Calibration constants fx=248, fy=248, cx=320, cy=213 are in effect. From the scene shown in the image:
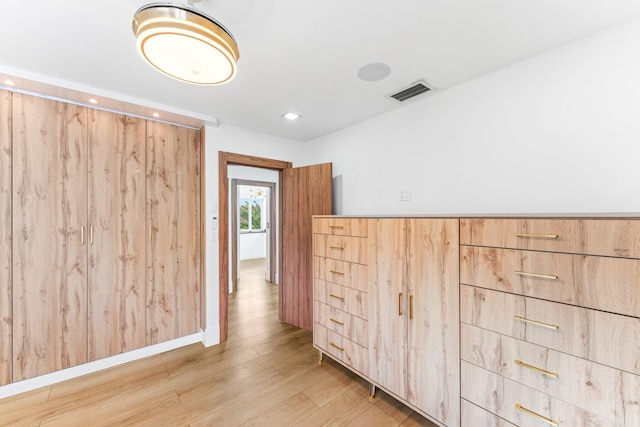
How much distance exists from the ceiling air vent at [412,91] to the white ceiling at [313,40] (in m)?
0.06

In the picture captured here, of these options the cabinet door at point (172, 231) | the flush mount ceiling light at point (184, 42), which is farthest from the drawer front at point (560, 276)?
the cabinet door at point (172, 231)

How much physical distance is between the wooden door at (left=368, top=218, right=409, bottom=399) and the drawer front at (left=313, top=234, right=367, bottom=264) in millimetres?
89

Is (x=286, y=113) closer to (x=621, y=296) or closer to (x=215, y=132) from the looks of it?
(x=215, y=132)

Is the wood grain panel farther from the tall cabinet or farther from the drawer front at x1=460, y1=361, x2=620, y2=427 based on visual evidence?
the drawer front at x1=460, y1=361, x2=620, y2=427

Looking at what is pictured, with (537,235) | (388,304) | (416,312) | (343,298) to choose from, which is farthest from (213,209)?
(537,235)

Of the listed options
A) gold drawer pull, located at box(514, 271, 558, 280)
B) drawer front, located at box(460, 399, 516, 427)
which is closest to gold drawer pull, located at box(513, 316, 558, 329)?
gold drawer pull, located at box(514, 271, 558, 280)

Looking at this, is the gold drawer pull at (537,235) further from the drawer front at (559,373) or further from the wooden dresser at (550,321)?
the drawer front at (559,373)

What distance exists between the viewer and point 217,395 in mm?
1956

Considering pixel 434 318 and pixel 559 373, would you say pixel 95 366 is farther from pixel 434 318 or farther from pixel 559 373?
pixel 559 373

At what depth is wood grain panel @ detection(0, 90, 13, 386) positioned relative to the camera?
190cm

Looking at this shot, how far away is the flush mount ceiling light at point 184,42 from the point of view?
1.00 m

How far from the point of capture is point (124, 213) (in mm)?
2391

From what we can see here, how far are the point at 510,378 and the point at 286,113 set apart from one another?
2658 millimetres

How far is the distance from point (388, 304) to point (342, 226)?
0.72m
